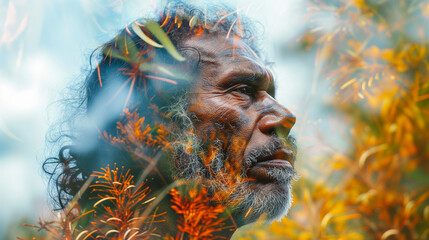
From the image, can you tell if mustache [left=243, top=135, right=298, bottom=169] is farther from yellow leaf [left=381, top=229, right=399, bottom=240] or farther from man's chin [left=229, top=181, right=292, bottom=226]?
yellow leaf [left=381, top=229, right=399, bottom=240]

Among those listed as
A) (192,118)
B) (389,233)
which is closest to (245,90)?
(192,118)

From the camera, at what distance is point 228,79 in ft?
6.48

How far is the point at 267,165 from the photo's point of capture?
1775 mm

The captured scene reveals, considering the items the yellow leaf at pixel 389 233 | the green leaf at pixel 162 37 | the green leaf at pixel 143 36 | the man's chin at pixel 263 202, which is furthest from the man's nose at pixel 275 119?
the yellow leaf at pixel 389 233

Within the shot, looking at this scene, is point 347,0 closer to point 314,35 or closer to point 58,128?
point 314,35

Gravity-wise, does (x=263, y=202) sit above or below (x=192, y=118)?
below

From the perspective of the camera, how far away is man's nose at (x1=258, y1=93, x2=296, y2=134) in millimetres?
1816

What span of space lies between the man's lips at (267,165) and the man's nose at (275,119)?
0.13 metres

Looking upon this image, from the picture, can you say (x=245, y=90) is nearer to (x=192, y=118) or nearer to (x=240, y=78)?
(x=240, y=78)

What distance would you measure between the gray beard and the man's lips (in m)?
0.02

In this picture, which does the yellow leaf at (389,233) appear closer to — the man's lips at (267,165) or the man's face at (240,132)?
the man's face at (240,132)

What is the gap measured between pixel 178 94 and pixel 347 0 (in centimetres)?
196

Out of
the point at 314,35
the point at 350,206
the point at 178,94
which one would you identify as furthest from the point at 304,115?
the point at 350,206

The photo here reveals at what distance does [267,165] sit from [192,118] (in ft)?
1.67
